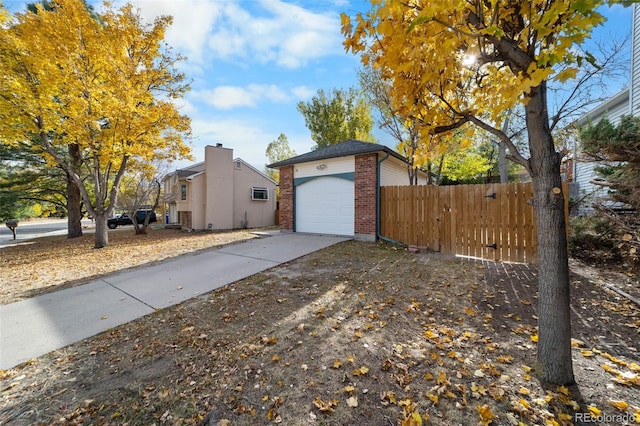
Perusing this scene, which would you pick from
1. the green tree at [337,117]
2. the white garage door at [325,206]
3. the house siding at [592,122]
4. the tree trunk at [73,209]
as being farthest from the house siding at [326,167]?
the green tree at [337,117]

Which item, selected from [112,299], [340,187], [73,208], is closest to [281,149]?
[73,208]

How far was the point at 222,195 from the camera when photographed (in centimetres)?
1595

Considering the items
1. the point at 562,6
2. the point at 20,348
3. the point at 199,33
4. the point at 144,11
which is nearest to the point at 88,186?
the point at 144,11

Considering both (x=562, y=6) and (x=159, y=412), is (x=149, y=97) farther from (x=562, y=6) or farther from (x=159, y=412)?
(x=562, y=6)

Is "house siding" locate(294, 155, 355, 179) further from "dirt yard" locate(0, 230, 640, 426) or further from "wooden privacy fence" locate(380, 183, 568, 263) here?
"dirt yard" locate(0, 230, 640, 426)

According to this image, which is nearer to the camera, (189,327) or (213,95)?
(189,327)

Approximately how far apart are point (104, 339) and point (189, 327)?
1.05 meters

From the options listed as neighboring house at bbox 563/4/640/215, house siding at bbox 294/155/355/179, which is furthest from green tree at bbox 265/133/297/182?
neighboring house at bbox 563/4/640/215

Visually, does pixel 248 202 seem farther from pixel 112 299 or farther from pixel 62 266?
pixel 112 299

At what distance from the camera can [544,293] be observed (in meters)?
2.30

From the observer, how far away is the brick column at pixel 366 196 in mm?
8938

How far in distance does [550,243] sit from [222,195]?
15863 mm

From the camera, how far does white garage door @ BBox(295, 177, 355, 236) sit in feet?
32.2

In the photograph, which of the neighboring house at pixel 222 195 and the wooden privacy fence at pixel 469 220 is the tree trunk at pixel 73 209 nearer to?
the neighboring house at pixel 222 195
